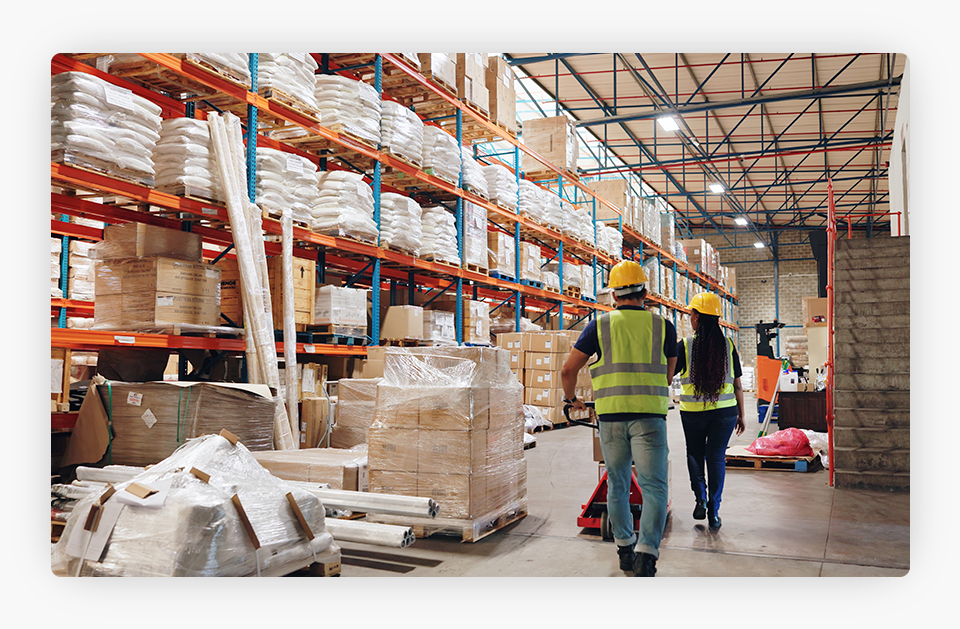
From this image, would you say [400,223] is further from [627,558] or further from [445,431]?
[627,558]

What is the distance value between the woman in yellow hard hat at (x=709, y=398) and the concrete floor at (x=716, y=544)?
0.28 metres

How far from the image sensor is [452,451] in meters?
4.25

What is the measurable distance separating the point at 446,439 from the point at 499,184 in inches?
273

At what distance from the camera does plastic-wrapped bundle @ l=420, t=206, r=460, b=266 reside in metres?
8.83

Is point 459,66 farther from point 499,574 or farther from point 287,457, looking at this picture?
point 499,574

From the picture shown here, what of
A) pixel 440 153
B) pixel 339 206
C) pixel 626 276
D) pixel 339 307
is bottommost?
pixel 339 307

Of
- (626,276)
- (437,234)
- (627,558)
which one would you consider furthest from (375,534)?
(437,234)

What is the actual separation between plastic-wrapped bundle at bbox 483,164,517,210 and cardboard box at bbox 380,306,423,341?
3005 millimetres

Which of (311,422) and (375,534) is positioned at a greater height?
(311,422)

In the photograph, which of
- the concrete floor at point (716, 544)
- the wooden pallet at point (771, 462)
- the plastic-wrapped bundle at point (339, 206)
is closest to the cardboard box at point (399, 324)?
the plastic-wrapped bundle at point (339, 206)

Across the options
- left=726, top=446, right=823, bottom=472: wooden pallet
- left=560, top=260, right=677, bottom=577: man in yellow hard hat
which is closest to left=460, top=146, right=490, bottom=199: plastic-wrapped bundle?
left=726, top=446, right=823, bottom=472: wooden pallet

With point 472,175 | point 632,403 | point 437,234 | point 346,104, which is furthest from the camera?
point 472,175

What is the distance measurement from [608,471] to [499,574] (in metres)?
0.72

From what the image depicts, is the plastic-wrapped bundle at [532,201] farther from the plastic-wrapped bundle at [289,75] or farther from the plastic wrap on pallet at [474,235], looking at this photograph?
the plastic-wrapped bundle at [289,75]
